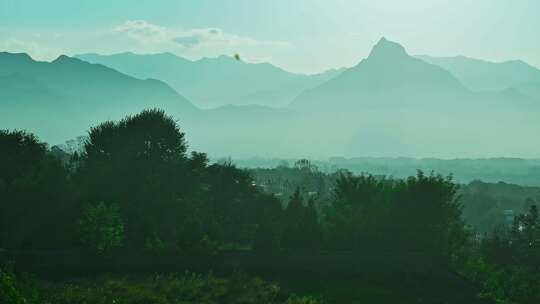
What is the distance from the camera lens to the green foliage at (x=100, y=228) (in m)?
39.8

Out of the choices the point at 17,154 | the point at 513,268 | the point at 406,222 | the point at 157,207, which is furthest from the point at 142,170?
the point at 513,268

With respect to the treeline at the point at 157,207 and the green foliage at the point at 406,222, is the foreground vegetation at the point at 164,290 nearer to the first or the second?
the treeline at the point at 157,207

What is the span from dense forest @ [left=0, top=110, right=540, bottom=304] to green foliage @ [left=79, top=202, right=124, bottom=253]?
0.09 meters

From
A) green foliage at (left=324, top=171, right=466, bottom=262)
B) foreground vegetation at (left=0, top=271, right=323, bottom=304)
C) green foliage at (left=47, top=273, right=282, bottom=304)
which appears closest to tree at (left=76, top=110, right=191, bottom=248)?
green foliage at (left=324, top=171, right=466, bottom=262)

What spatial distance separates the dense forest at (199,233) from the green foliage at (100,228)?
0.09 metres

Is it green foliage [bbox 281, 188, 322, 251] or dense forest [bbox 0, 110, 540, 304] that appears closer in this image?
dense forest [bbox 0, 110, 540, 304]

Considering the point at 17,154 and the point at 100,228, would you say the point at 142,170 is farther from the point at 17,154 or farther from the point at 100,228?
the point at 100,228

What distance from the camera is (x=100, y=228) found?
4006 centimetres

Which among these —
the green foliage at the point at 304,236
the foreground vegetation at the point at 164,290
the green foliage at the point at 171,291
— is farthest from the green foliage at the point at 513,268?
the green foliage at the point at 171,291

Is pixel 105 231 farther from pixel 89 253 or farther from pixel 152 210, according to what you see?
pixel 152 210

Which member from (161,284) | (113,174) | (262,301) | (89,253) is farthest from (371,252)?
(113,174)

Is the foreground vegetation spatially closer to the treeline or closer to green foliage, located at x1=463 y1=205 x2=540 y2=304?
the treeline

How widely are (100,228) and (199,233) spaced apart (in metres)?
7.39

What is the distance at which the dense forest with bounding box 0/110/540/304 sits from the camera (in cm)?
3083
